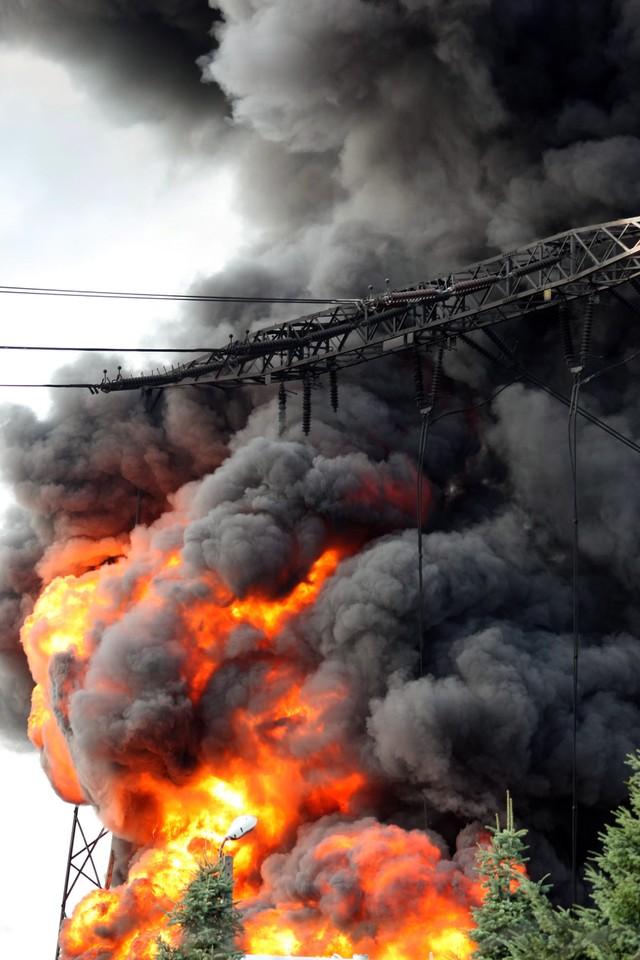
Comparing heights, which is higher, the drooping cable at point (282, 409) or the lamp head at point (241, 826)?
the drooping cable at point (282, 409)

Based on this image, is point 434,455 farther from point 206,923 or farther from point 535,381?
point 206,923

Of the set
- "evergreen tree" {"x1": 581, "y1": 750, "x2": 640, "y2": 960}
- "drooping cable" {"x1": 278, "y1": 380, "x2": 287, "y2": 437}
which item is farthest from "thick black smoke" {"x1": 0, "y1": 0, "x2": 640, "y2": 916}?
"evergreen tree" {"x1": 581, "y1": 750, "x2": 640, "y2": 960}

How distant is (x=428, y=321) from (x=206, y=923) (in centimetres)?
2072

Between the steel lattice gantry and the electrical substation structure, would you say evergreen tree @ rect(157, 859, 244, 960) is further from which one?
the steel lattice gantry

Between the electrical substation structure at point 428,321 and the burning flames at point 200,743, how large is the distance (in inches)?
266

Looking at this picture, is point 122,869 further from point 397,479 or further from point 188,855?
point 397,479

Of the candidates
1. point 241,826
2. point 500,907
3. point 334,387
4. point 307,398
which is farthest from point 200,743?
point 500,907

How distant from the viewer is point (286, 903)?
1486 inches

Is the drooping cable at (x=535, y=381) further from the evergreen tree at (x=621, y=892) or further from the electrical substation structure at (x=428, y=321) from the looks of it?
the evergreen tree at (x=621, y=892)

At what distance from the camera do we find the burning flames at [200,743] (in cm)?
3888

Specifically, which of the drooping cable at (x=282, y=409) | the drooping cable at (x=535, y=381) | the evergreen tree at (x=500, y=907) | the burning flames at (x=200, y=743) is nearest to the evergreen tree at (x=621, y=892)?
the evergreen tree at (x=500, y=907)

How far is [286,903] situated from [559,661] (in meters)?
12.7

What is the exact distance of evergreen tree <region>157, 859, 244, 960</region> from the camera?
89.7 ft

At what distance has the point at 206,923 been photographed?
91.2 ft
